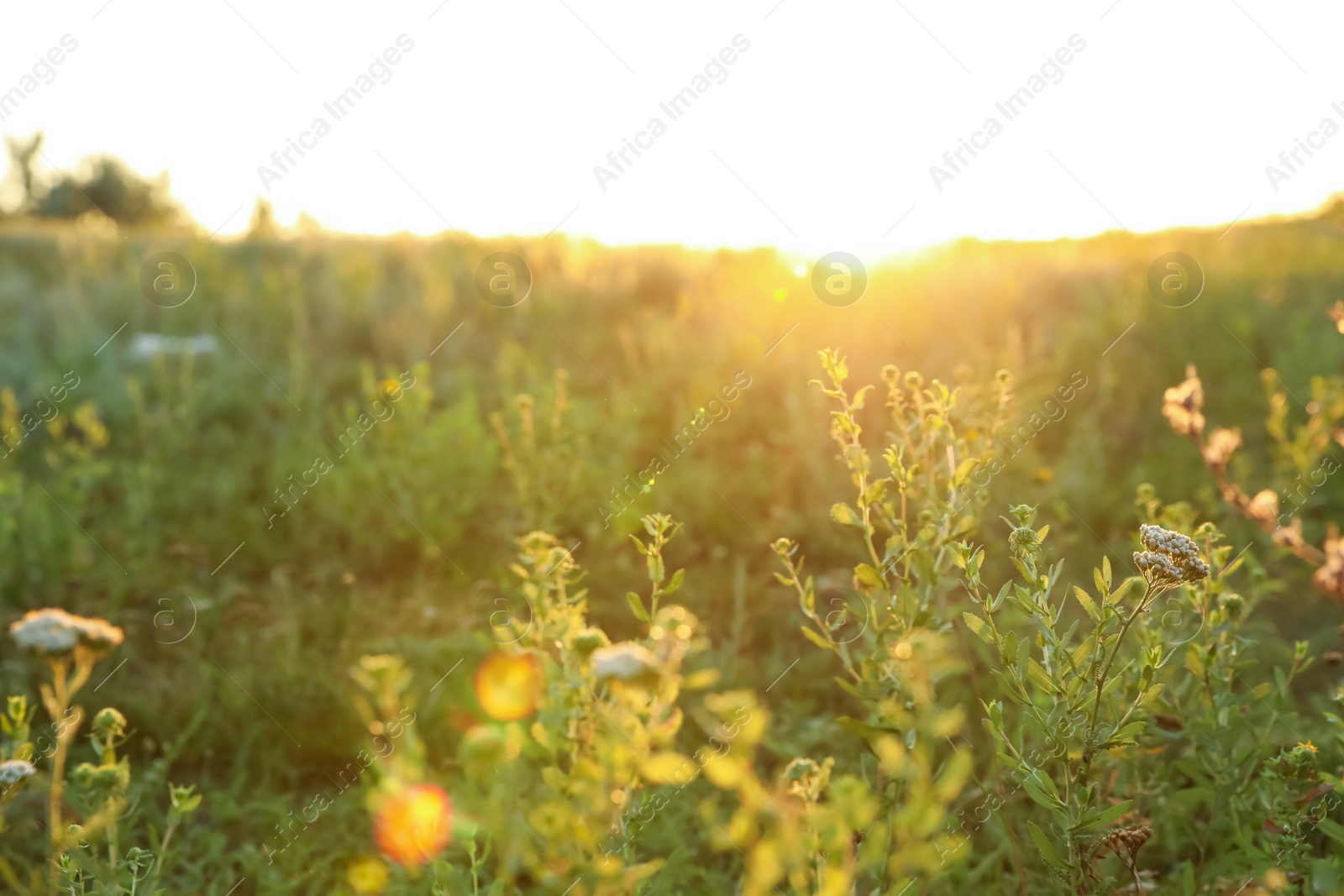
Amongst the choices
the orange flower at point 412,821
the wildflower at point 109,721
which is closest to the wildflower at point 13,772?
the wildflower at point 109,721

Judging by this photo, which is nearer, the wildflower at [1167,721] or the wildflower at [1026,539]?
the wildflower at [1026,539]

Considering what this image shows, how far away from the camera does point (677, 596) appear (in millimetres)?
3896

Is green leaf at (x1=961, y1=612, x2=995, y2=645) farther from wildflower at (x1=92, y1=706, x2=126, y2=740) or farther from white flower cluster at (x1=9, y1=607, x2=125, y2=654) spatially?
white flower cluster at (x1=9, y1=607, x2=125, y2=654)

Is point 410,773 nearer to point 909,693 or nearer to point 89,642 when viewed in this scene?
point 909,693

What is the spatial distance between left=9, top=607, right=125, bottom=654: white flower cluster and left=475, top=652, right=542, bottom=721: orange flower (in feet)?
3.32

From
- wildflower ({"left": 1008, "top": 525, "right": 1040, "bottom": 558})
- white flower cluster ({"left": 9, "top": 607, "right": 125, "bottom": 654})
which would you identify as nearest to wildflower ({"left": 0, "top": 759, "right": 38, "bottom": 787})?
white flower cluster ({"left": 9, "top": 607, "right": 125, "bottom": 654})

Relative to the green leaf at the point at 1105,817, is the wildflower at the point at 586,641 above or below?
above

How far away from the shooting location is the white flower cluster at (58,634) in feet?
6.77

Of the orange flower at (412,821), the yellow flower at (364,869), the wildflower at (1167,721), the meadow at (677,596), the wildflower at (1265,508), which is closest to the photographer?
the orange flower at (412,821)

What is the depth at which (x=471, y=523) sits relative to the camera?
4539 millimetres

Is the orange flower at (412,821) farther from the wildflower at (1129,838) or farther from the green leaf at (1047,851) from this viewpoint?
the wildflower at (1129,838)

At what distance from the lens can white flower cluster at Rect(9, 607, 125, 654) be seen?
2064 millimetres

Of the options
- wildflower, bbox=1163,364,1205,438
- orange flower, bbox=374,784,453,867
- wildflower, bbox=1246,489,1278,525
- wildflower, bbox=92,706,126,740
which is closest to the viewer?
orange flower, bbox=374,784,453,867

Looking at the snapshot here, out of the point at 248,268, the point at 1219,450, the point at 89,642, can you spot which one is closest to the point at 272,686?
the point at 89,642
